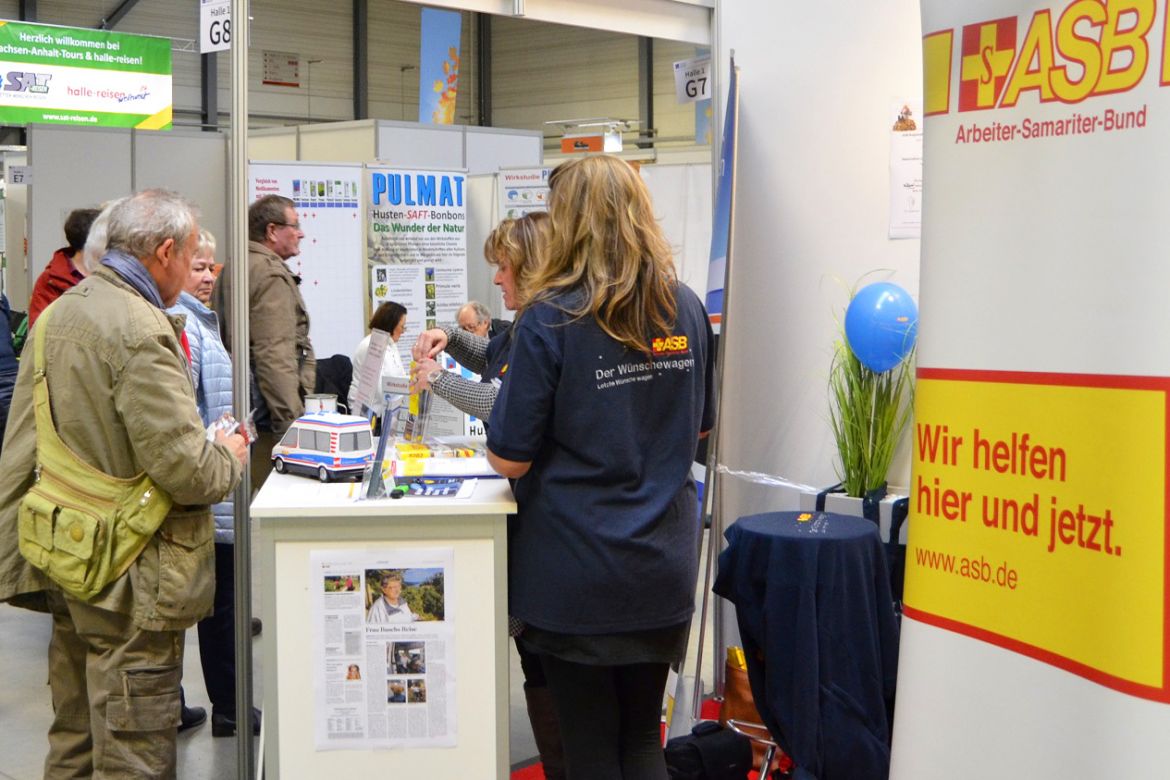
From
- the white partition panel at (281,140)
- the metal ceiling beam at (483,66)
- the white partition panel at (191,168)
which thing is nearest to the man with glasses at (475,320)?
the white partition panel at (191,168)

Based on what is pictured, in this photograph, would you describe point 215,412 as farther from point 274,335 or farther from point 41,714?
point 41,714

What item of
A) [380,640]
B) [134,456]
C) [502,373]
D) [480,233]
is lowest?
[380,640]

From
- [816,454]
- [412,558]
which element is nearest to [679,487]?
[412,558]

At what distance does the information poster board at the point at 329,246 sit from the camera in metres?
7.00

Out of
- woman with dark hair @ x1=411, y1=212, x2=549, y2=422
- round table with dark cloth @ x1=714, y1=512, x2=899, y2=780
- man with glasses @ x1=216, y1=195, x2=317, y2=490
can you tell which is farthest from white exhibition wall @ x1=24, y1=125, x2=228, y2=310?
round table with dark cloth @ x1=714, y1=512, x2=899, y2=780

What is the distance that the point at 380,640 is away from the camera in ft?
7.90

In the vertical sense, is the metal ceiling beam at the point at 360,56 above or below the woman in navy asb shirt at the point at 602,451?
above

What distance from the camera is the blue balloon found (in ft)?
10.6

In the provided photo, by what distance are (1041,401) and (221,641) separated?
8.93 feet

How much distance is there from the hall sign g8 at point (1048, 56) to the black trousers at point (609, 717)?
3.75 ft

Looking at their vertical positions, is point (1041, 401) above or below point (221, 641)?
above

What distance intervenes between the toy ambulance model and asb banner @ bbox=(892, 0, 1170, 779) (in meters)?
1.41

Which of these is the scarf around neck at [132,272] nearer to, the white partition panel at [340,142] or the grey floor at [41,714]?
the grey floor at [41,714]

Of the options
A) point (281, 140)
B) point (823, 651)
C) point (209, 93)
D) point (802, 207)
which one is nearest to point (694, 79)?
point (802, 207)
